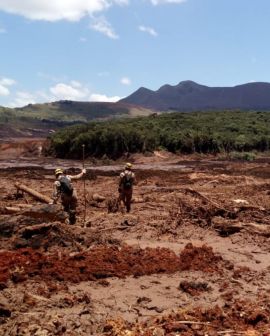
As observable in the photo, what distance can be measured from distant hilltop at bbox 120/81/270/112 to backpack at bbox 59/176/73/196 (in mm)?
134068

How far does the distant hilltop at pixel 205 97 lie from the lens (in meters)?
150

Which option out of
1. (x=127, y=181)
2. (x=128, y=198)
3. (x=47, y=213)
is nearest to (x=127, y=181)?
(x=127, y=181)

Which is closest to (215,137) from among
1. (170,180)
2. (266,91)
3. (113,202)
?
(170,180)

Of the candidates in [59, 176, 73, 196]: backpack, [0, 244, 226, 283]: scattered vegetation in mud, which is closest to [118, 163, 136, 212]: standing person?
[59, 176, 73, 196]: backpack

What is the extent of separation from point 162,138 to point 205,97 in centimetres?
11625

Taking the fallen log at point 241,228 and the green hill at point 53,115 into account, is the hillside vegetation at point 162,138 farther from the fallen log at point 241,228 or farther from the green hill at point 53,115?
the green hill at point 53,115

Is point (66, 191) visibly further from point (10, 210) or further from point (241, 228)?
point (241, 228)

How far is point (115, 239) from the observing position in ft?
39.0

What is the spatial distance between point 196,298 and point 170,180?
57.1 ft

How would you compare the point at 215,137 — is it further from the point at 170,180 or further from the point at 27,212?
the point at 27,212

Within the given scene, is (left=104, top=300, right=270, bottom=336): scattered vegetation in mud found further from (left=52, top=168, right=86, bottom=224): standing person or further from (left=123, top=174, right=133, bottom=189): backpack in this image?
(left=123, top=174, right=133, bottom=189): backpack

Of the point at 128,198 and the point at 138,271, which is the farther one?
the point at 128,198

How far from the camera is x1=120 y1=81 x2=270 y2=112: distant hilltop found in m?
150

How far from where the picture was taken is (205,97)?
519ft
